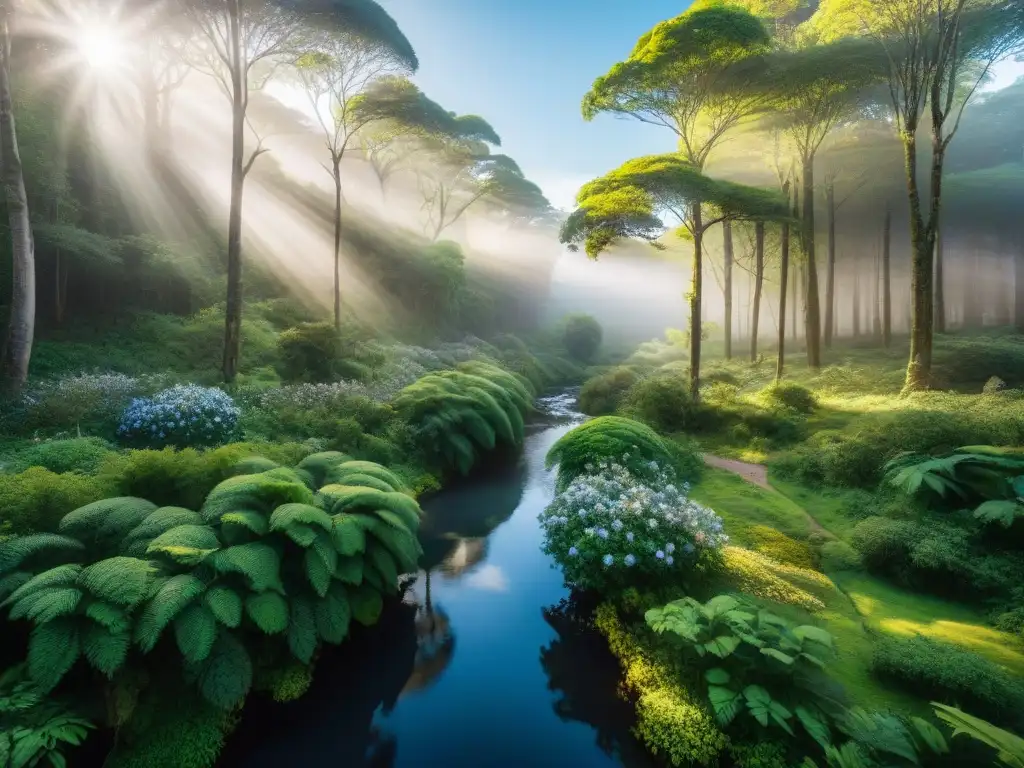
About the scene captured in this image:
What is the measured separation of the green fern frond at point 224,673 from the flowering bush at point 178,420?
5260 mm

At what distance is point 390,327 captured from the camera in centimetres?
2616

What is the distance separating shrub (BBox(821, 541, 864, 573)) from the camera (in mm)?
6227

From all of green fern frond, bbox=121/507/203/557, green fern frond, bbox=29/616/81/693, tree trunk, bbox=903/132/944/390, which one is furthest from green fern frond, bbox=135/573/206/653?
tree trunk, bbox=903/132/944/390

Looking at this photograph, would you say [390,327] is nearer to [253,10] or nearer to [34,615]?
[253,10]

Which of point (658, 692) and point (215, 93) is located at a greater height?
point (215, 93)

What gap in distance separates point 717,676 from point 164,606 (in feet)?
14.1

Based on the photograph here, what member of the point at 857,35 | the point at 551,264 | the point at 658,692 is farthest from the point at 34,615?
the point at 551,264

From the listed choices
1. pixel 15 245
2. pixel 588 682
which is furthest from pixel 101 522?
pixel 15 245

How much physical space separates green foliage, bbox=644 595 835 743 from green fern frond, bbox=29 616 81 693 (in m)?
4.53

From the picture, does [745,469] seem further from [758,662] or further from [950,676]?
[758,662]

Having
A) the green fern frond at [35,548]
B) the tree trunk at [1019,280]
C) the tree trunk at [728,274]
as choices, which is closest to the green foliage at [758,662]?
the green fern frond at [35,548]

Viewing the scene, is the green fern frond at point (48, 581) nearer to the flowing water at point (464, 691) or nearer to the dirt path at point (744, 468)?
the flowing water at point (464, 691)

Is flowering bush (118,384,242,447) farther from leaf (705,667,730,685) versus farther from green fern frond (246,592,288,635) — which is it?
leaf (705,667,730,685)

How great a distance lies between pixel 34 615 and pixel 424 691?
322cm
